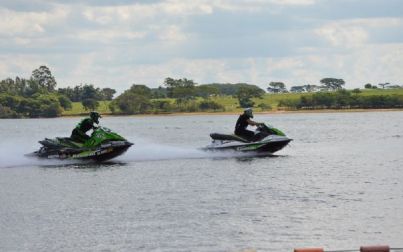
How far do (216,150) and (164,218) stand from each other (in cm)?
1826

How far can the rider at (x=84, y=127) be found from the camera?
1614 inches

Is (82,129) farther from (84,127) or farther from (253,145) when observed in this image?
(253,145)

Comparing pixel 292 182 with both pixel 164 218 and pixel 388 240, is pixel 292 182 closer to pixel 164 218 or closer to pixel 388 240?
pixel 164 218

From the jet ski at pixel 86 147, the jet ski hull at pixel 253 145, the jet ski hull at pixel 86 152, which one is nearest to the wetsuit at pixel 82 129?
the jet ski at pixel 86 147

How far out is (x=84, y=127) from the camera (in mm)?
41188

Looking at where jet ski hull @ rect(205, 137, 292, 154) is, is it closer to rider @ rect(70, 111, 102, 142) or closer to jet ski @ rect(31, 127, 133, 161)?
jet ski @ rect(31, 127, 133, 161)

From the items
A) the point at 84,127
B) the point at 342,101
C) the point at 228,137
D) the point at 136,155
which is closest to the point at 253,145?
the point at 228,137

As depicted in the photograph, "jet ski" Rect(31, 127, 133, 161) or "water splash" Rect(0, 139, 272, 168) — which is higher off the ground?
"jet ski" Rect(31, 127, 133, 161)

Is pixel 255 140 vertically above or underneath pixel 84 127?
underneath

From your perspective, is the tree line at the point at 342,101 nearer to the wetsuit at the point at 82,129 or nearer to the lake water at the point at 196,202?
the lake water at the point at 196,202

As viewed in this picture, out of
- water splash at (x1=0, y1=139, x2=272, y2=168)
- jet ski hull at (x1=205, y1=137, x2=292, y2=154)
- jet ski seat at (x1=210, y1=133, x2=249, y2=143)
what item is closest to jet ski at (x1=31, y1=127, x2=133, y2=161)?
water splash at (x1=0, y1=139, x2=272, y2=168)

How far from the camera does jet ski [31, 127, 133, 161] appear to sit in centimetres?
4122

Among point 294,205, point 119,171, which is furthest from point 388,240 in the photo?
point 119,171

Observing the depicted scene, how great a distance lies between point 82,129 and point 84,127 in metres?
0.17
